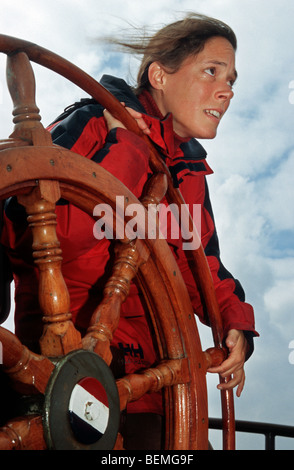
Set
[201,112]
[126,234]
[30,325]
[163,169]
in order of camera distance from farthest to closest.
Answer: [201,112]
[163,169]
[30,325]
[126,234]

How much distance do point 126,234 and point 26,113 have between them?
0.26 meters

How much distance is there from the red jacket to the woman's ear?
0.12 feet

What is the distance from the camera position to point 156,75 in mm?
1344

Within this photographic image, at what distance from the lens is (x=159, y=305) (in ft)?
3.25

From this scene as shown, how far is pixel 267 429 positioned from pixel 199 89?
3.24 feet

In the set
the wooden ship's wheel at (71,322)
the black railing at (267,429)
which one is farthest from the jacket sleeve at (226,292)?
the black railing at (267,429)

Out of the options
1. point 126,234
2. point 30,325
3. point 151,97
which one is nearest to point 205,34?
point 151,97

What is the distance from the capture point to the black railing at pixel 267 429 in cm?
156

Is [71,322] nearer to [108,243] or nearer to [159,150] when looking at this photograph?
[108,243]

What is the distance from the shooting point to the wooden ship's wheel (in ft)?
2.26

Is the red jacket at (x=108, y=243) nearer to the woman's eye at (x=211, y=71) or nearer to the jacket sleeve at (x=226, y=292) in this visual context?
the jacket sleeve at (x=226, y=292)
